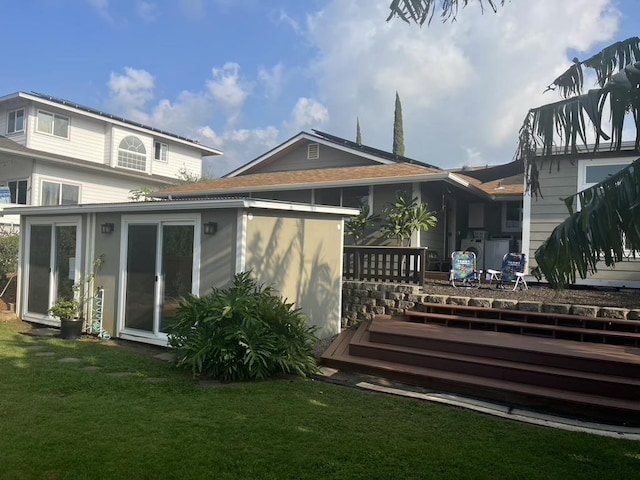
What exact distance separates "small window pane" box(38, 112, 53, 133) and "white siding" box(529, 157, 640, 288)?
62.4 ft

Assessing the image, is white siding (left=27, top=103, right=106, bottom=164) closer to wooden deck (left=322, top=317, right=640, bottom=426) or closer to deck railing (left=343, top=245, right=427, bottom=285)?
deck railing (left=343, top=245, right=427, bottom=285)

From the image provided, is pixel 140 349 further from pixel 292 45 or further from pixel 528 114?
pixel 528 114

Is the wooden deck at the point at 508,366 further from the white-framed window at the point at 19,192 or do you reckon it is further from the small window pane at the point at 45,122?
the small window pane at the point at 45,122

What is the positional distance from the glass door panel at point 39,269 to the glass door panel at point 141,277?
248 cm

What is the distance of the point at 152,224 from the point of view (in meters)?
8.45

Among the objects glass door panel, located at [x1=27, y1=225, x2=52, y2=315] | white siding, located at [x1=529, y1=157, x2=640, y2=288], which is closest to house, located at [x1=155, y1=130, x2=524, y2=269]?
white siding, located at [x1=529, y1=157, x2=640, y2=288]

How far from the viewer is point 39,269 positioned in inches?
402

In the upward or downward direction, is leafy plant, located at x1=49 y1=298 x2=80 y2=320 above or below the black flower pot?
above

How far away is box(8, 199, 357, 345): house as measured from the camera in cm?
769

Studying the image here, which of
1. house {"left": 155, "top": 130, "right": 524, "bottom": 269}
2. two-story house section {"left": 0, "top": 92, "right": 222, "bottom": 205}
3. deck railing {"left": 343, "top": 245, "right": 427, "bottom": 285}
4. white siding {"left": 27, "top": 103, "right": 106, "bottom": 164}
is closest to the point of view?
deck railing {"left": 343, "top": 245, "right": 427, "bottom": 285}

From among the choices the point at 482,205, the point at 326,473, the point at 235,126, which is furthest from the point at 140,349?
the point at 235,126

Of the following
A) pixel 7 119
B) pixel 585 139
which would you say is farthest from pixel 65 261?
pixel 7 119

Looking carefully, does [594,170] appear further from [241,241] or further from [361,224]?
[241,241]

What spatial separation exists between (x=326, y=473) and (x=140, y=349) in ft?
18.1
